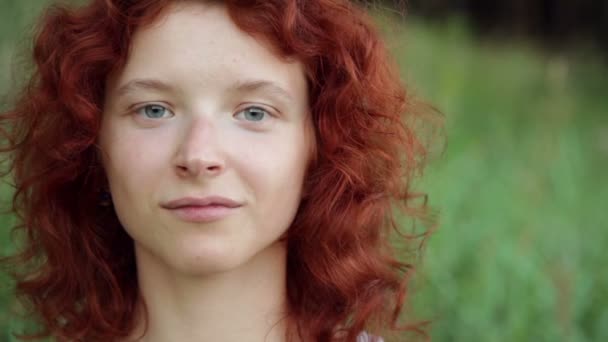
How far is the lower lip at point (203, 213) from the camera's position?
6.16 ft

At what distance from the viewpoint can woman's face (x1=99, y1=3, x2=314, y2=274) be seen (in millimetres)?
1884

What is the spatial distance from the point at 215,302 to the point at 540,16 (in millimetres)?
7512

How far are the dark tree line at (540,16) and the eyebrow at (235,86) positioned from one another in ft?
21.8

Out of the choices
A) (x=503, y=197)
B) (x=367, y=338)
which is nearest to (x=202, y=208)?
(x=367, y=338)

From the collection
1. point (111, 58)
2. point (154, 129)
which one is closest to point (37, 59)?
point (111, 58)

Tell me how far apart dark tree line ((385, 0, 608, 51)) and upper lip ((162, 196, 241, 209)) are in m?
6.82

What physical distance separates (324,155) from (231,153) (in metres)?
0.35

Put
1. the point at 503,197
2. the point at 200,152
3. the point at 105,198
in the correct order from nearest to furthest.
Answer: the point at 200,152
the point at 105,198
the point at 503,197

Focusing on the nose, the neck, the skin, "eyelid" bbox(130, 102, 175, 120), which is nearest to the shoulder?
the neck

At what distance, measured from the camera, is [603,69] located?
7.97 meters

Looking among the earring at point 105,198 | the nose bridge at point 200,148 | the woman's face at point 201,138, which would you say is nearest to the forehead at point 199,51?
the woman's face at point 201,138

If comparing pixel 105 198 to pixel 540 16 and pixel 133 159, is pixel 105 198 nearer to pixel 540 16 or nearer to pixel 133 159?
pixel 133 159

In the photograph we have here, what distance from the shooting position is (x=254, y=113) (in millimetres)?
1972

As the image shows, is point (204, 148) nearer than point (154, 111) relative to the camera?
Yes
